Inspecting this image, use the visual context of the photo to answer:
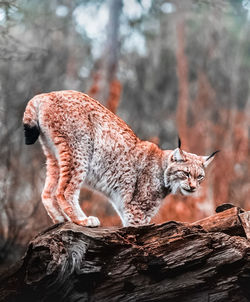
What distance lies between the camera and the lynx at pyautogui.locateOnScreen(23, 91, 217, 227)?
5.91 m

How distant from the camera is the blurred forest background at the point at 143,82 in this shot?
1210 cm

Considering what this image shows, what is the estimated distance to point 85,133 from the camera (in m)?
6.10

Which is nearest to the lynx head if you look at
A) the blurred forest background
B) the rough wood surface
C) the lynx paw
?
the rough wood surface

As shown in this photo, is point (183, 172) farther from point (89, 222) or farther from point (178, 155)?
point (89, 222)

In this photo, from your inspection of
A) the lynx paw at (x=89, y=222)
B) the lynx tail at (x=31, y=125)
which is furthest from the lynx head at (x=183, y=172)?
the lynx tail at (x=31, y=125)

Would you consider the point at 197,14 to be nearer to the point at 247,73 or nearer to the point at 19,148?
the point at 247,73

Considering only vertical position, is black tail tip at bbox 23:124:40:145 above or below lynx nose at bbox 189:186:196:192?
above

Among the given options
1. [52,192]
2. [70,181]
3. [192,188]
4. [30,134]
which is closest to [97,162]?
[70,181]

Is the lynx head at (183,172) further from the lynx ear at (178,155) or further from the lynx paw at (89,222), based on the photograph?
the lynx paw at (89,222)

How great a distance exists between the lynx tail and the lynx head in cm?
191

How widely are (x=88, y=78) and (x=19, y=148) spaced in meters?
3.55

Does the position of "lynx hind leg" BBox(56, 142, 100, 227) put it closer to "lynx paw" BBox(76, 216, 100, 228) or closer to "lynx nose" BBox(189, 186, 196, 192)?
"lynx paw" BBox(76, 216, 100, 228)

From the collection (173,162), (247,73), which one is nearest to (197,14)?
(247,73)

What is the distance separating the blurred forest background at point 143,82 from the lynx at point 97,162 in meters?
5.65
